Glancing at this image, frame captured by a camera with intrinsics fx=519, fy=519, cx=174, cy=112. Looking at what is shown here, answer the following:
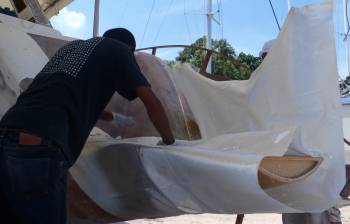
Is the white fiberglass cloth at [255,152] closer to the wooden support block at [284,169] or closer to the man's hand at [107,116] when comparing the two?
the wooden support block at [284,169]

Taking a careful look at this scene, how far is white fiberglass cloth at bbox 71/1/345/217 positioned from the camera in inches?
88.8

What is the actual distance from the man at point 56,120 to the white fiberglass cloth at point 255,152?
27 centimetres

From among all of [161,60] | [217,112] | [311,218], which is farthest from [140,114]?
[311,218]

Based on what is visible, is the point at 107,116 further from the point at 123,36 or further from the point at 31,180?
the point at 31,180

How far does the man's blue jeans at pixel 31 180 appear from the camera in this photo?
1896 millimetres

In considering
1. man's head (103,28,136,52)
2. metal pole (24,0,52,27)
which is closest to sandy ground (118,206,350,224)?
metal pole (24,0,52,27)

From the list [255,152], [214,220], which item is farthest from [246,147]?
[214,220]

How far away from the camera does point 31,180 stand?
189cm

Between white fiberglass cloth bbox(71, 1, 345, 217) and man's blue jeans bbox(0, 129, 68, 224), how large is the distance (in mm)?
601

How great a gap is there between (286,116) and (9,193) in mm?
1539

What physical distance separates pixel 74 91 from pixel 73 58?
0.19 m

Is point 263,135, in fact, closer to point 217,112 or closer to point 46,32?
point 217,112

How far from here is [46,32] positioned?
3.42 meters

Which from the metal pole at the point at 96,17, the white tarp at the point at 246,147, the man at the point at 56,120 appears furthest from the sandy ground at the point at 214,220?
the man at the point at 56,120
